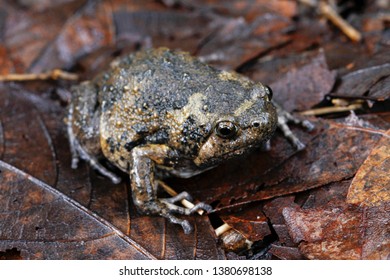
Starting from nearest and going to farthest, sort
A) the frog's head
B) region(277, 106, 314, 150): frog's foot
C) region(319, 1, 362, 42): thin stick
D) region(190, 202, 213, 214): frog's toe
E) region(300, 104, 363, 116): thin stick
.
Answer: the frog's head
region(190, 202, 213, 214): frog's toe
region(277, 106, 314, 150): frog's foot
region(300, 104, 363, 116): thin stick
region(319, 1, 362, 42): thin stick

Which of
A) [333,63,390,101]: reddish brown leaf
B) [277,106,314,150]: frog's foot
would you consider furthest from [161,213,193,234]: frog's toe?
[333,63,390,101]: reddish brown leaf

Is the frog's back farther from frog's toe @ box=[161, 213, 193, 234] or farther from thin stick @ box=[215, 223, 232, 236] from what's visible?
thin stick @ box=[215, 223, 232, 236]

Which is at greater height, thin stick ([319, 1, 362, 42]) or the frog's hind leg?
thin stick ([319, 1, 362, 42])

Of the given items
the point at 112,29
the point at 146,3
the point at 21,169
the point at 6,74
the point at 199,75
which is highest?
the point at 146,3

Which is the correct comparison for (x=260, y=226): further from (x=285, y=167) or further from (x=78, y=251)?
(x=78, y=251)

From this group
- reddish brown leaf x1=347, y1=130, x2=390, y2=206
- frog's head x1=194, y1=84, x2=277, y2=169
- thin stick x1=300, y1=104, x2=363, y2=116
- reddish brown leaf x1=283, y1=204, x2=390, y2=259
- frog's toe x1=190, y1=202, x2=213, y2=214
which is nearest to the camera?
reddish brown leaf x1=283, y1=204, x2=390, y2=259
